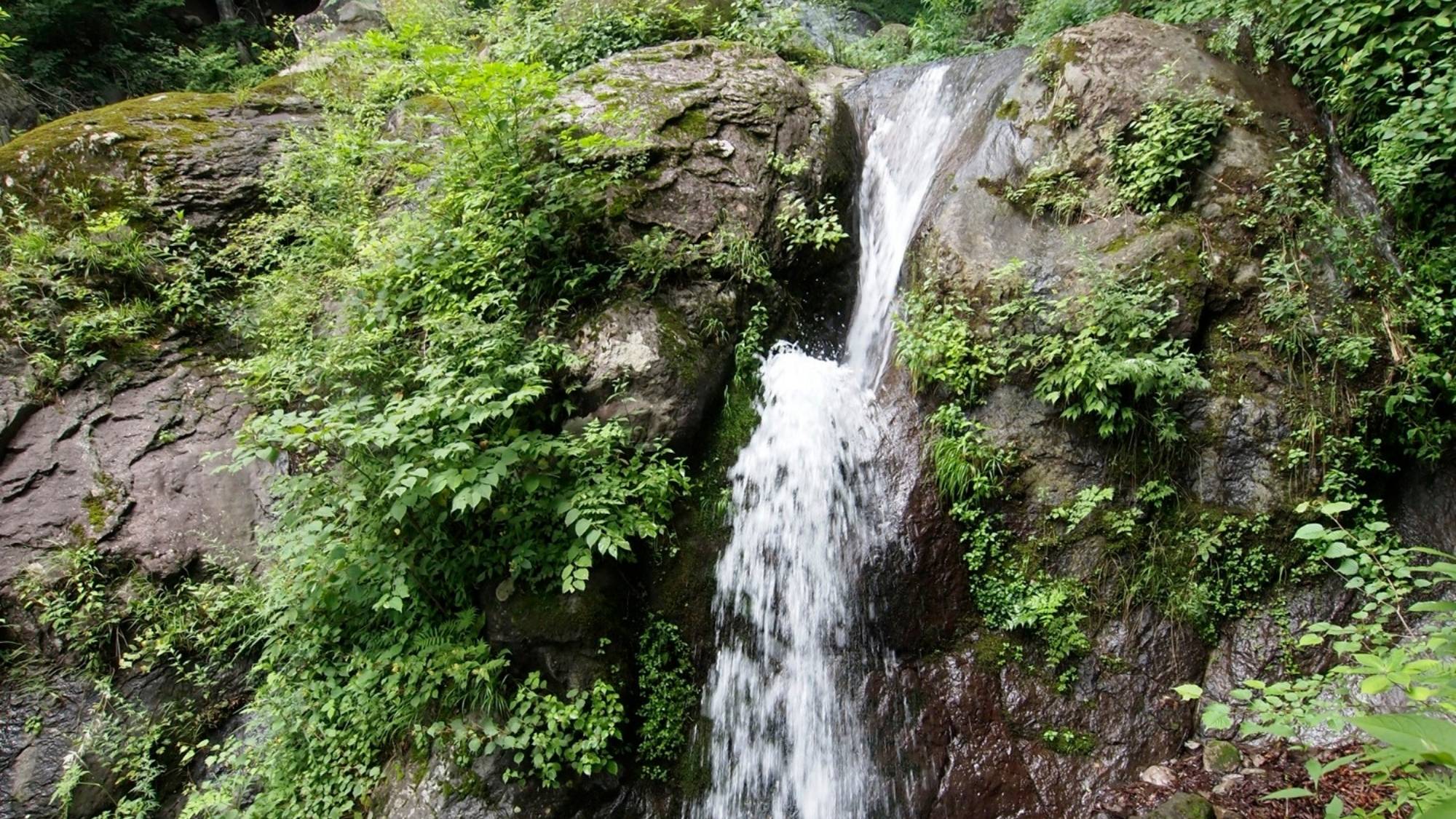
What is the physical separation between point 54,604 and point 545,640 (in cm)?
393

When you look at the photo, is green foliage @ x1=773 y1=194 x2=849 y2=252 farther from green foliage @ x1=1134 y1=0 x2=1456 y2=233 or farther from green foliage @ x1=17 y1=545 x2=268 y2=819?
green foliage @ x1=17 y1=545 x2=268 y2=819

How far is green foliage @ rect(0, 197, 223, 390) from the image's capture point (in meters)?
5.73

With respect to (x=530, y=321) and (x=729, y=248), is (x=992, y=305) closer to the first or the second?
(x=729, y=248)

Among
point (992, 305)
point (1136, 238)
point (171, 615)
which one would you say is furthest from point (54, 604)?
point (1136, 238)

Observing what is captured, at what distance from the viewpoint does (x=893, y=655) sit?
4418 mm

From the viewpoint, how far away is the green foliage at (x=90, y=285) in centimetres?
573

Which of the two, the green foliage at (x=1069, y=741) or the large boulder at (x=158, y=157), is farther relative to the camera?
the large boulder at (x=158, y=157)

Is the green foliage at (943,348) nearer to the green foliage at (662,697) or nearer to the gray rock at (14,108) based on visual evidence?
the green foliage at (662,697)

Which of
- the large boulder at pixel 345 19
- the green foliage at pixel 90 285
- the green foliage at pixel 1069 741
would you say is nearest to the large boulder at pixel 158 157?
the green foliage at pixel 90 285

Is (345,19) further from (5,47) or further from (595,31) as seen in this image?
(595,31)

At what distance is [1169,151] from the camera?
4.96m

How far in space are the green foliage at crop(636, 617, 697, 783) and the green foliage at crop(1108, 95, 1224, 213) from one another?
464cm

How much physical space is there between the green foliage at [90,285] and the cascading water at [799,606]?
5.68m

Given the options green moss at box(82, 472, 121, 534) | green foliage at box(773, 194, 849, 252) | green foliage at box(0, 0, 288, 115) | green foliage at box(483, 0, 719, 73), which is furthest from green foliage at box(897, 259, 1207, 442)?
green foliage at box(0, 0, 288, 115)
